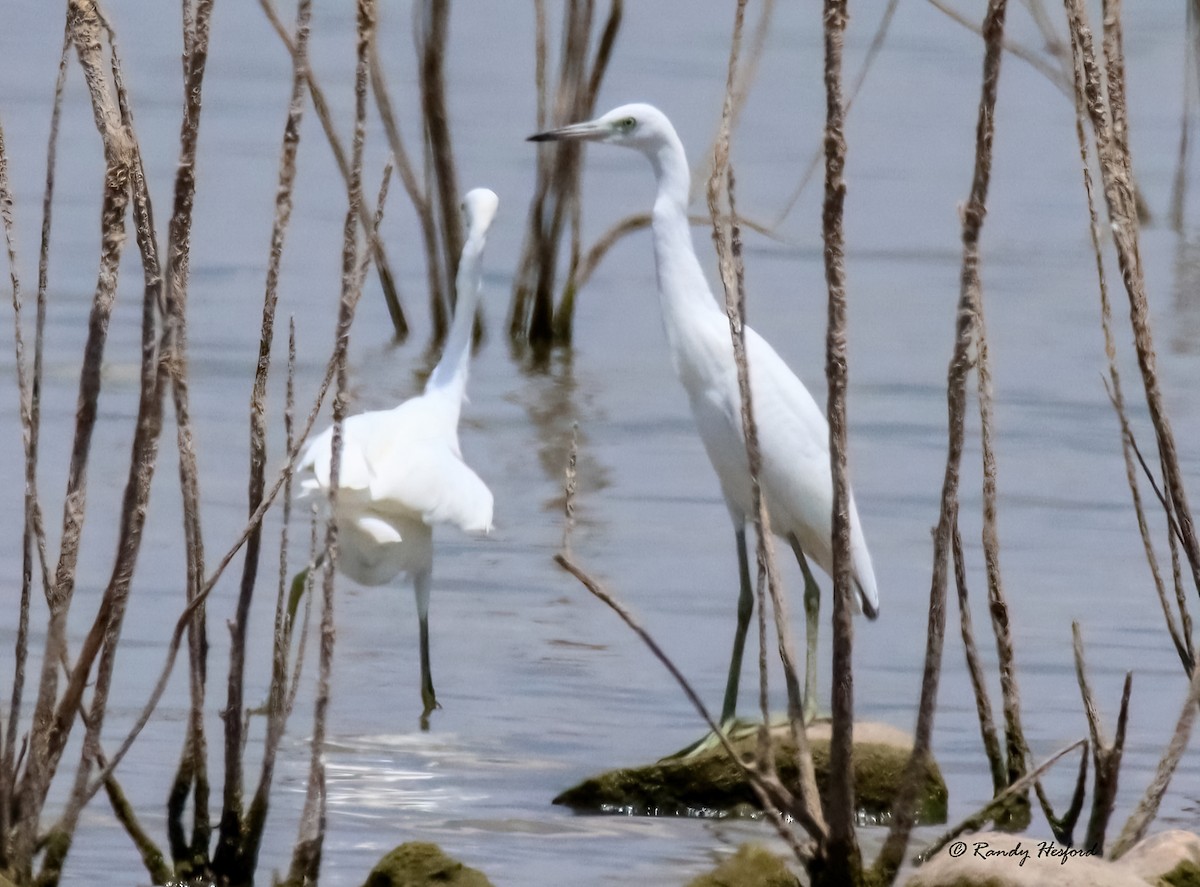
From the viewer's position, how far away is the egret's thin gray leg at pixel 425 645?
18.0 ft

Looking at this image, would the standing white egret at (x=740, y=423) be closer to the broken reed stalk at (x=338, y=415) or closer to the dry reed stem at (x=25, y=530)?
the broken reed stalk at (x=338, y=415)

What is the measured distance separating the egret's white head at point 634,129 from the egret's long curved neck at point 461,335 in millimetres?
619

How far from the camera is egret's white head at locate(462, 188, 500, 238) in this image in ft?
23.4

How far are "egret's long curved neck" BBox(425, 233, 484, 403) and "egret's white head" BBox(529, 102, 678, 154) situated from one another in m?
0.62

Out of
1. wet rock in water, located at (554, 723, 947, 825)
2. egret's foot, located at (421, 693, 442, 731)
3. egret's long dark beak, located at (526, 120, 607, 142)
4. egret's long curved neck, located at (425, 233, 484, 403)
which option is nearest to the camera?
wet rock in water, located at (554, 723, 947, 825)

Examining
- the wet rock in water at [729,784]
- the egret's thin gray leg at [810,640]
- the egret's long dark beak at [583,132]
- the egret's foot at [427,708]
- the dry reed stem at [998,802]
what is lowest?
the egret's foot at [427,708]

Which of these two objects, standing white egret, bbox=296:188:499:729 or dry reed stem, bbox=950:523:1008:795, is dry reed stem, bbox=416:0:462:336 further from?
dry reed stem, bbox=950:523:1008:795

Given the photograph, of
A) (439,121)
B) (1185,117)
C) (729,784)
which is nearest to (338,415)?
(729,784)

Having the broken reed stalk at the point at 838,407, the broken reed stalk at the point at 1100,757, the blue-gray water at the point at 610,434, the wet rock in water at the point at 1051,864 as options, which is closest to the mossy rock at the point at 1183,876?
the wet rock in water at the point at 1051,864

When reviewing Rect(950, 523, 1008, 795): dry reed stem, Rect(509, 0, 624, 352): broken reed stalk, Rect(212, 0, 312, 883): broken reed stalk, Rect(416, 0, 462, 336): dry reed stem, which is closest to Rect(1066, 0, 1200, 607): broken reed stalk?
Rect(950, 523, 1008, 795): dry reed stem

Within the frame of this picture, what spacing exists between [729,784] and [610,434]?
438 cm

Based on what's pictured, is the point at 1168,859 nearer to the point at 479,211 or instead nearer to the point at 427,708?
the point at 427,708

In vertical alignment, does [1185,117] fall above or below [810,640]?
above

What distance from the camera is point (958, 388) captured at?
137 inches
